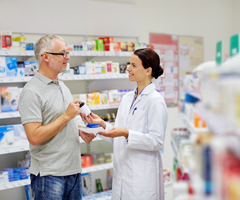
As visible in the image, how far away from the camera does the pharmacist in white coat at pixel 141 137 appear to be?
2566 millimetres

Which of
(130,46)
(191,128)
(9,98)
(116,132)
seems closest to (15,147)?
(9,98)

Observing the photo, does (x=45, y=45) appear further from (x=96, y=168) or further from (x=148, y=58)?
(x=96, y=168)

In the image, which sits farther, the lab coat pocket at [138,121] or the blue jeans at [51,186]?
the lab coat pocket at [138,121]

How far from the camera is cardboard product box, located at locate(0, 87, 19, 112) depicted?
3738 mm

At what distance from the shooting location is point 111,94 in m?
4.49

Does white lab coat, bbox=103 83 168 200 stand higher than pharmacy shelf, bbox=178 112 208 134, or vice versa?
pharmacy shelf, bbox=178 112 208 134

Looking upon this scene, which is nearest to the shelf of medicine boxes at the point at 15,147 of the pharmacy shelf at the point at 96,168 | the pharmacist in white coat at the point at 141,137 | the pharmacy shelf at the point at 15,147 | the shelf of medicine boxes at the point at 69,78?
the pharmacy shelf at the point at 15,147

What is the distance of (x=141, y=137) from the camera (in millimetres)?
2529

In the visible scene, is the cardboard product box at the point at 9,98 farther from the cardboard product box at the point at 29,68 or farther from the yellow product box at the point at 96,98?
the yellow product box at the point at 96,98

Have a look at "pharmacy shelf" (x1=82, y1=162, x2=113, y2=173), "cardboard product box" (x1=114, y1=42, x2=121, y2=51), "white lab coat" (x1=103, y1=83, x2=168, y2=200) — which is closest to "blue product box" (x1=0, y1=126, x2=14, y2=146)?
"pharmacy shelf" (x1=82, y1=162, x2=113, y2=173)

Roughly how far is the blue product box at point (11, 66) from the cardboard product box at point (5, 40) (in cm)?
14

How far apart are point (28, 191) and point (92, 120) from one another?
2125mm

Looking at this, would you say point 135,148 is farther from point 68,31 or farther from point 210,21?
point 210,21

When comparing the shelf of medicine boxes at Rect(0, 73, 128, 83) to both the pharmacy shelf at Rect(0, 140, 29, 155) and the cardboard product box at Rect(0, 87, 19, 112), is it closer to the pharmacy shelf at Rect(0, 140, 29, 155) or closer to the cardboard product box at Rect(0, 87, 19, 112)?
the cardboard product box at Rect(0, 87, 19, 112)
